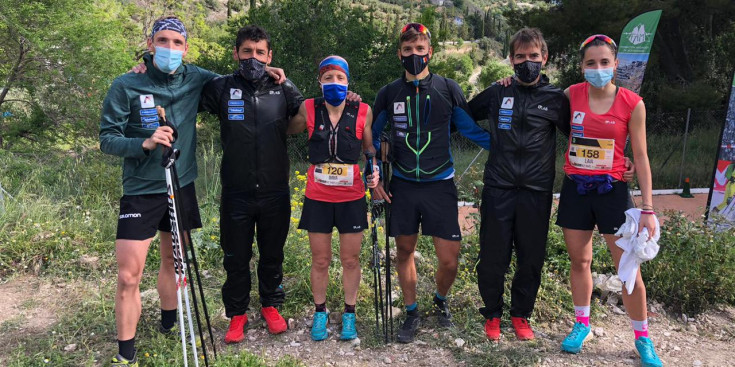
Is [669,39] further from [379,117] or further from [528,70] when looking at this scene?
[379,117]

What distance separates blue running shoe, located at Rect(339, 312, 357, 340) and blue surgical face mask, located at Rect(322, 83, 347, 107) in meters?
1.64

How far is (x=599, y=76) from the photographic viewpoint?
3469mm

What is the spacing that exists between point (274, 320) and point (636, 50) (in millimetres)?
7203

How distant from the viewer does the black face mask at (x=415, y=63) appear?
12.2 ft

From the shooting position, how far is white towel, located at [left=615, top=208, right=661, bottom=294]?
130 inches

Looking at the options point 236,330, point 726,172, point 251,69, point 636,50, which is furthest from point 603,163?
point 636,50

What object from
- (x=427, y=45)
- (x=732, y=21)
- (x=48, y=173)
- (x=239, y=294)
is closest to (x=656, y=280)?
(x=427, y=45)

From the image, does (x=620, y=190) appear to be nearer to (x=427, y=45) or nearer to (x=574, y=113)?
(x=574, y=113)

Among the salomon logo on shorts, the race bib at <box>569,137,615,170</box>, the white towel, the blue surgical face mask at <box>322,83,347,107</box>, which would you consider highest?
the blue surgical face mask at <box>322,83,347,107</box>

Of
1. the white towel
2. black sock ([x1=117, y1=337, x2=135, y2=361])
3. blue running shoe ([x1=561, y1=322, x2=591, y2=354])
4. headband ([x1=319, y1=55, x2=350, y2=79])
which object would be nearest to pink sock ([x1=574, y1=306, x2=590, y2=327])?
blue running shoe ([x1=561, y1=322, x2=591, y2=354])

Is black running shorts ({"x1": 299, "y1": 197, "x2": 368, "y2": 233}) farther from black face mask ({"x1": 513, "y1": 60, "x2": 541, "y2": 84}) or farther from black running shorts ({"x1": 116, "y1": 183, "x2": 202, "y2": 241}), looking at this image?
black face mask ({"x1": 513, "y1": 60, "x2": 541, "y2": 84})

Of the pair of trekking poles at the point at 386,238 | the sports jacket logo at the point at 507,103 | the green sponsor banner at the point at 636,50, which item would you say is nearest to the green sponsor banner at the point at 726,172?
the green sponsor banner at the point at 636,50

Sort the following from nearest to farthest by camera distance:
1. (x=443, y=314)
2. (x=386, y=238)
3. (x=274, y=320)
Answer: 1. (x=386, y=238)
2. (x=274, y=320)
3. (x=443, y=314)

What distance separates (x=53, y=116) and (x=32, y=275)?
287 inches
